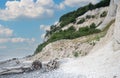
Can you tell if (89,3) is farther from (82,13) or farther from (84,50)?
(84,50)

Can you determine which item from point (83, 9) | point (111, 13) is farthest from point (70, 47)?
point (83, 9)

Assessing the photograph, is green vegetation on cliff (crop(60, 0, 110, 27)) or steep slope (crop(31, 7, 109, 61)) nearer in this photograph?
steep slope (crop(31, 7, 109, 61))

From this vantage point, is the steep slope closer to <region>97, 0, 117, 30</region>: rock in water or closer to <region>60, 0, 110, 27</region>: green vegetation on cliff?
<region>97, 0, 117, 30</region>: rock in water

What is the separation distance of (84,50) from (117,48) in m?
25.1

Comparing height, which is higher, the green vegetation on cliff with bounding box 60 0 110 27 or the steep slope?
the green vegetation on cliff with bounding box 60 0 110 27

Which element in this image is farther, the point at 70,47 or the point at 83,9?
the point at 83,9

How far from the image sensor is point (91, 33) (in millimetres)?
86625

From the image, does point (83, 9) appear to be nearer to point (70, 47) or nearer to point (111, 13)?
point (111, 13)

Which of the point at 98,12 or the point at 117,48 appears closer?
the point at 117,48

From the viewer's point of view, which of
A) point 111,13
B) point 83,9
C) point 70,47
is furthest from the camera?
point 83,9

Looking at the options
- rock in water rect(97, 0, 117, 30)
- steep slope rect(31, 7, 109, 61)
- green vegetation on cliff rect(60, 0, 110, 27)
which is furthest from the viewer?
green vegetation on cliff rect(60, 0, 110, 27)

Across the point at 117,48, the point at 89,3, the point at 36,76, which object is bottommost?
the point at 36,76

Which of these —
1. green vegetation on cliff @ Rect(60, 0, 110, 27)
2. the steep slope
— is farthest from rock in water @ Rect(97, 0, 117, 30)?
green vegetation on cliff @ Rect(60, 0, 110, 27)

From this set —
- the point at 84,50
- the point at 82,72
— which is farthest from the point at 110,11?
the point at 82,72
